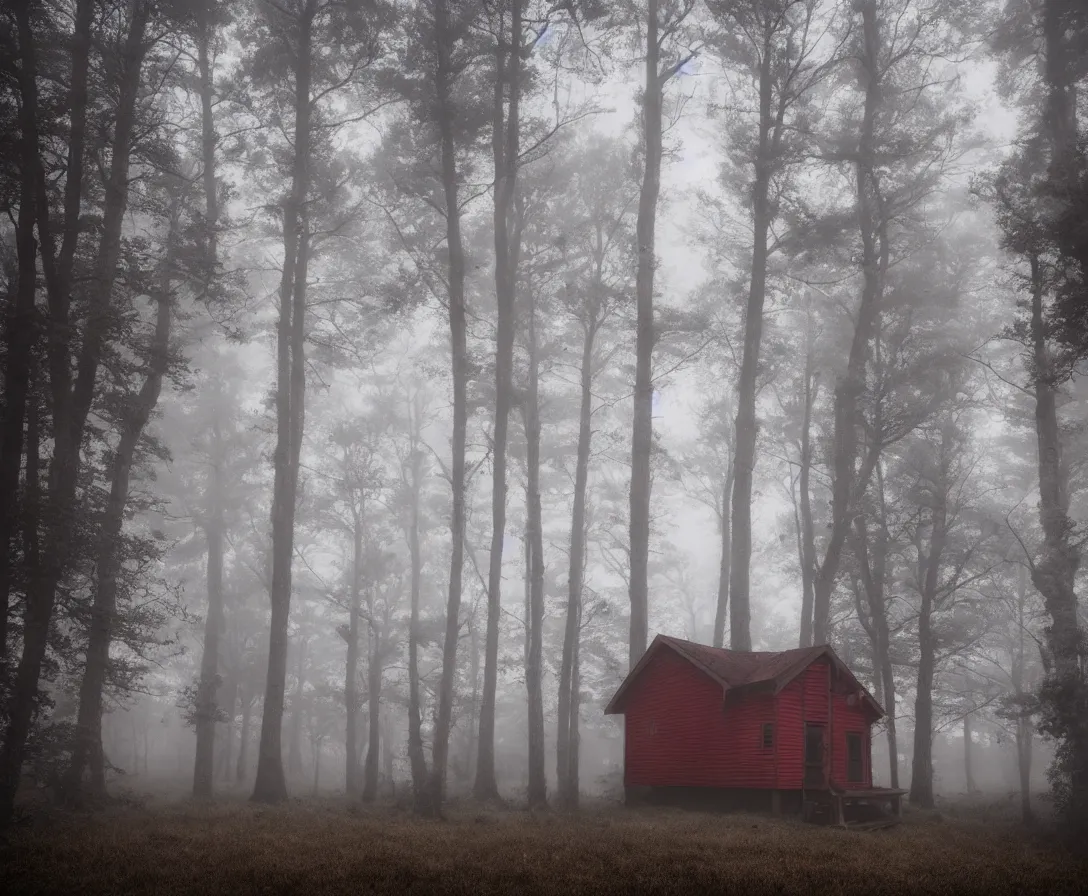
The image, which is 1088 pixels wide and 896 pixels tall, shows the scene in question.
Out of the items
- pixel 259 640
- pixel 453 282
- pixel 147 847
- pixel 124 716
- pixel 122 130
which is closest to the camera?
pixel 147 847

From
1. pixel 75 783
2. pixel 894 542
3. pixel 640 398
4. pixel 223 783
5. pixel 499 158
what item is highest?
pixel 499 158

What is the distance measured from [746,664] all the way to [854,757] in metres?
4.64

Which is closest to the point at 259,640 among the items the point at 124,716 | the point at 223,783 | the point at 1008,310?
the point at 223,783

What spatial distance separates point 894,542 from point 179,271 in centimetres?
2079

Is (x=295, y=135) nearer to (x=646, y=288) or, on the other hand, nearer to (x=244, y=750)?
(x=646, y=288)

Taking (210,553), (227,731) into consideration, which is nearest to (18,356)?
(210,553)

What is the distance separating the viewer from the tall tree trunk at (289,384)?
58.2 feet

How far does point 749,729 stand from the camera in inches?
711

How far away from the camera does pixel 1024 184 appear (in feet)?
56.7

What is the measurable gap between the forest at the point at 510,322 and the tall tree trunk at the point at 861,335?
12 centimetres

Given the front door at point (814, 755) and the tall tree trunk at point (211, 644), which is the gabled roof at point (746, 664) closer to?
the front door at point (814, 755)

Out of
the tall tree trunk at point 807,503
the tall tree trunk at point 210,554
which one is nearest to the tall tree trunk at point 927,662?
the tall tree trunk at point 807,503

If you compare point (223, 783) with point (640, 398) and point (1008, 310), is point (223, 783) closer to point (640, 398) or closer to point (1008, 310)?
point (640, 398)

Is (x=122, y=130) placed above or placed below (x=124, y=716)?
above
